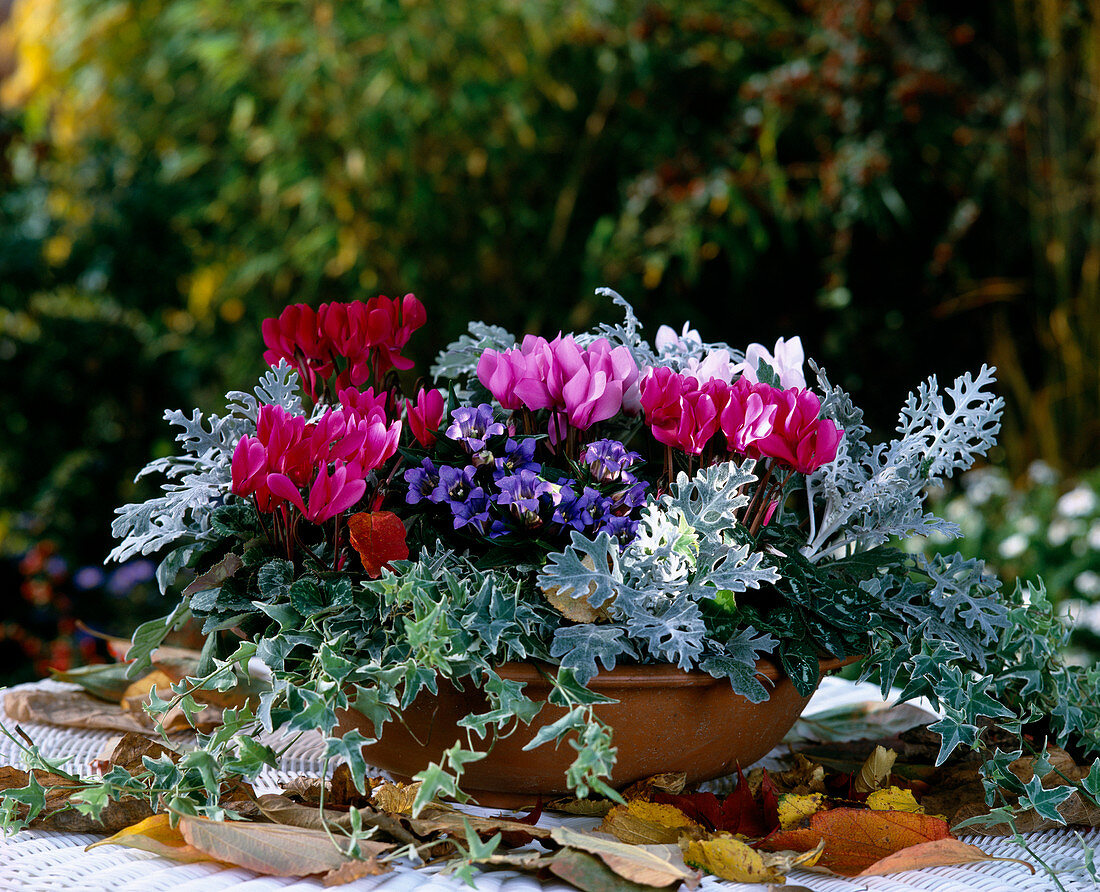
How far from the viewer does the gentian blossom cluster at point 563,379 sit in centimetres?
74

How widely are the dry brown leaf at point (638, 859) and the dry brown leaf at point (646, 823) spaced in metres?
0.05

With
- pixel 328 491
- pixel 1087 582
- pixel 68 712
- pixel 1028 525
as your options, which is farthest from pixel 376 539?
pixel 1028 525

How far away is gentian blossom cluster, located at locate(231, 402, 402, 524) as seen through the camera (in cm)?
66

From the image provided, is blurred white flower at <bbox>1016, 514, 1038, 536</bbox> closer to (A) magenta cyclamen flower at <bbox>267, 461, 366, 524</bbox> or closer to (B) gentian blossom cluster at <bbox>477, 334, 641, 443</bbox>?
(B) gentian blossom cluster at <bbox>477, 334, 641, 443</bbox>

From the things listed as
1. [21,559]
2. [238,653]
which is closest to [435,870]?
[238,653]

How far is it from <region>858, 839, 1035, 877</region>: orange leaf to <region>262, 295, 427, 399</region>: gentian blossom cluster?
54cm

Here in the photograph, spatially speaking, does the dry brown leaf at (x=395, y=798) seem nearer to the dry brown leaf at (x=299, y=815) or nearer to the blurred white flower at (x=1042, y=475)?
the dry brown leaf at (x=299, y=815)

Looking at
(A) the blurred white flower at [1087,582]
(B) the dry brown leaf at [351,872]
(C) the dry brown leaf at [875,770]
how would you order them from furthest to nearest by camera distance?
(A) the blurred white flower at [1087,582] < (C) the dry brown leaf at [875,770] < (B) the dry brown leaf at [351,872]

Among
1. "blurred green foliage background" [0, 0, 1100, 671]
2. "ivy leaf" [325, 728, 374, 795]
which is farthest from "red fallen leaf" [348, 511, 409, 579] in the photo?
"blurred green foliage background" [0, 0, 1100, 671]

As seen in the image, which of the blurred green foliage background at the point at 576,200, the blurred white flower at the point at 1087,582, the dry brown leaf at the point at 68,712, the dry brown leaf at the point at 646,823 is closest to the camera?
the dry brown leaf at the point at 646,823

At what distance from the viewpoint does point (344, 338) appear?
834mm

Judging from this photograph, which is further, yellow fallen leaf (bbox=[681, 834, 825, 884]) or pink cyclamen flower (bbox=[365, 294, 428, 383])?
pink cyclamen flower (bbox=[365, 294, 428, 383])

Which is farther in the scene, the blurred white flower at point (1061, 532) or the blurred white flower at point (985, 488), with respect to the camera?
→ the blurred white flower at point (985, 488)

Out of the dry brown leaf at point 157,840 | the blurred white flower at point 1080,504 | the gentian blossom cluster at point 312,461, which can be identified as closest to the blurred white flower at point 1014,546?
the blurred white flower at point 1080,504
